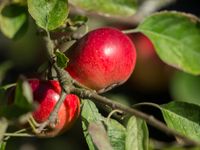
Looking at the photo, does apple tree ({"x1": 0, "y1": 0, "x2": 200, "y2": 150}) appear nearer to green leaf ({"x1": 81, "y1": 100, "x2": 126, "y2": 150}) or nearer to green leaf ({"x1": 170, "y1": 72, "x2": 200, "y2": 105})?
green leaf ({"x1": 81, "y1": 100, "x2": 126, "y2": 150})

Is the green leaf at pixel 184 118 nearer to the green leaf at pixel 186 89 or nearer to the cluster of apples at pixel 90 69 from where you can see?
the cluster of apples at pixel 90 69

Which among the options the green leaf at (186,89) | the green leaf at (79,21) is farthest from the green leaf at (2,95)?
the green leaf at (186,89)

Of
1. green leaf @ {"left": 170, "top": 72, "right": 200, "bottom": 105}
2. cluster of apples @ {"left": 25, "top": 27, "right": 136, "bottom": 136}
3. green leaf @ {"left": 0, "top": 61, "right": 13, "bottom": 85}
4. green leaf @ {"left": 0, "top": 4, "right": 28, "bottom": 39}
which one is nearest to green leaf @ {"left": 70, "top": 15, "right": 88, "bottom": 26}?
cluster of apples @ {"left": 25, "top": 27, "right": 136, "bottom": 136}

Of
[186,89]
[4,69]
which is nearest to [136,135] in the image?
[186,89]

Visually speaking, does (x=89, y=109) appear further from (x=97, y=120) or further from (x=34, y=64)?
(x=34, y=64)

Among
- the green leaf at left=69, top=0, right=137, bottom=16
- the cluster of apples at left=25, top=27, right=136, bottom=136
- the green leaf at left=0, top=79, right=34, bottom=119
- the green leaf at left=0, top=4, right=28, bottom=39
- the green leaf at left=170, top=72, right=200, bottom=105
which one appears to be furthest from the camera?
the green leaf at left=170, top=72, right=200, bottom=105
